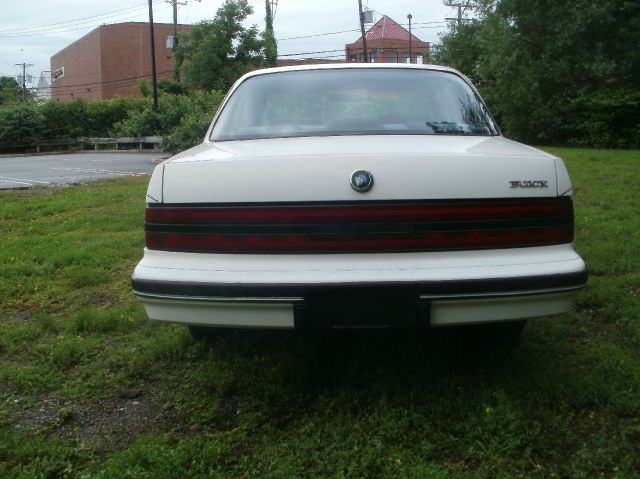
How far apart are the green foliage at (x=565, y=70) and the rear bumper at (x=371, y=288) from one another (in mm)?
17729

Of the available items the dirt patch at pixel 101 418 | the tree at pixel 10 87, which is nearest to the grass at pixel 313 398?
the dirt patch at pixel 101 418

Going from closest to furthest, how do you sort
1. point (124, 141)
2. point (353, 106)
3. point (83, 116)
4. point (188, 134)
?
point (353, 106) < point (188, 134) < point (124, 141) < point (83, 116)

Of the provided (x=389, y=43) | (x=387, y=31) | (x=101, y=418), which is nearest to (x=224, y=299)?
(x=101, y=418)

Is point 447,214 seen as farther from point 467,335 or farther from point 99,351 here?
point 99,351

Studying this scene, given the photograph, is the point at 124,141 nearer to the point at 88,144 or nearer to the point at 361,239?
the point at 88,144

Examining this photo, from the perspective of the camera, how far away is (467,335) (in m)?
4.00

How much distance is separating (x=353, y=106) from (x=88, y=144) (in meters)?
36.8

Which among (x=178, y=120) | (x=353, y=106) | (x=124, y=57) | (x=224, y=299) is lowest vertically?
(x=224, y=299)

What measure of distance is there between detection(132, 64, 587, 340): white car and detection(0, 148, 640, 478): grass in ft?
1.49

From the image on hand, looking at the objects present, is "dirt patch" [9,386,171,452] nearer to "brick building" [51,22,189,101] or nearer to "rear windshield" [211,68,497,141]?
"rear windshield" [211,68,497,141]

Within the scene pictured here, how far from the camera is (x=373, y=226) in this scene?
9.32 feet

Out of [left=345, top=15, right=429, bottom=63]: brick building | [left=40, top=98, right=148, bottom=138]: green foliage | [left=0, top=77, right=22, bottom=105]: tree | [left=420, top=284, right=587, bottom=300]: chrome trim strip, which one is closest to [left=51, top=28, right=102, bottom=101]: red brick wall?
[left=0, top=77, right=22, bottom=105]: tree

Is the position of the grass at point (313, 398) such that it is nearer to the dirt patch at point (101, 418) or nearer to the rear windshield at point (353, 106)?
the dirt patch at point (101, 418)

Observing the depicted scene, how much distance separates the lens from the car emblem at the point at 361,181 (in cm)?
281
